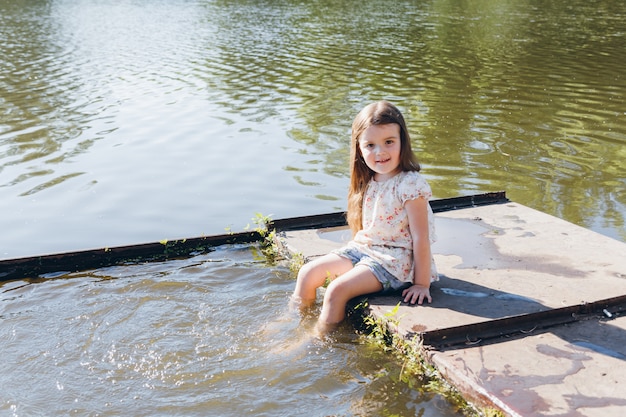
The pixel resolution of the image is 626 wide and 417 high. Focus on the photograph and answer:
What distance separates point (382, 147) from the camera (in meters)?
4.43

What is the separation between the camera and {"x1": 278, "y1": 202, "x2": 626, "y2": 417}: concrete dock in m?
3.40

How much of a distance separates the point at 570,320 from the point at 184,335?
7.13 feet

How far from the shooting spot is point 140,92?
530 inches

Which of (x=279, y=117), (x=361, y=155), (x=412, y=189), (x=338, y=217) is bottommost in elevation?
(x=279, y=117)

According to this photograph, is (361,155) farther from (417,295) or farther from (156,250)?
(156,250)

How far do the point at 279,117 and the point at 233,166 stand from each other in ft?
9.16

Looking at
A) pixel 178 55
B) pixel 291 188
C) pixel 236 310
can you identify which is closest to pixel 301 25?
pixel 178 55

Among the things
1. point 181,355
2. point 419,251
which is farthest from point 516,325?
point 181,355

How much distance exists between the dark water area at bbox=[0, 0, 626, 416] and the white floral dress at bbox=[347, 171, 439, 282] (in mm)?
498

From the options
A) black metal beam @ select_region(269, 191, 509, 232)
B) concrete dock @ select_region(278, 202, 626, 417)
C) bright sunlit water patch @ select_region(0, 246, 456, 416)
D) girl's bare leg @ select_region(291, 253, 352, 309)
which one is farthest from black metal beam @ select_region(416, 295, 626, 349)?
black metal beam @ select_region(269, 191, 509, 232)

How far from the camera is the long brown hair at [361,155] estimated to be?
14.4 ft

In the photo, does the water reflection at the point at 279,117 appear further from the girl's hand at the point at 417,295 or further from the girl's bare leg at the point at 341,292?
the girl's hand at the point at 417,295

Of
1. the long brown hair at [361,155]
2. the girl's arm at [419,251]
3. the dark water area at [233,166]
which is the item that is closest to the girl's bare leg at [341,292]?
the dark water area at [233,166]

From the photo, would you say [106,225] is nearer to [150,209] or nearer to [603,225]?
[150,209]
